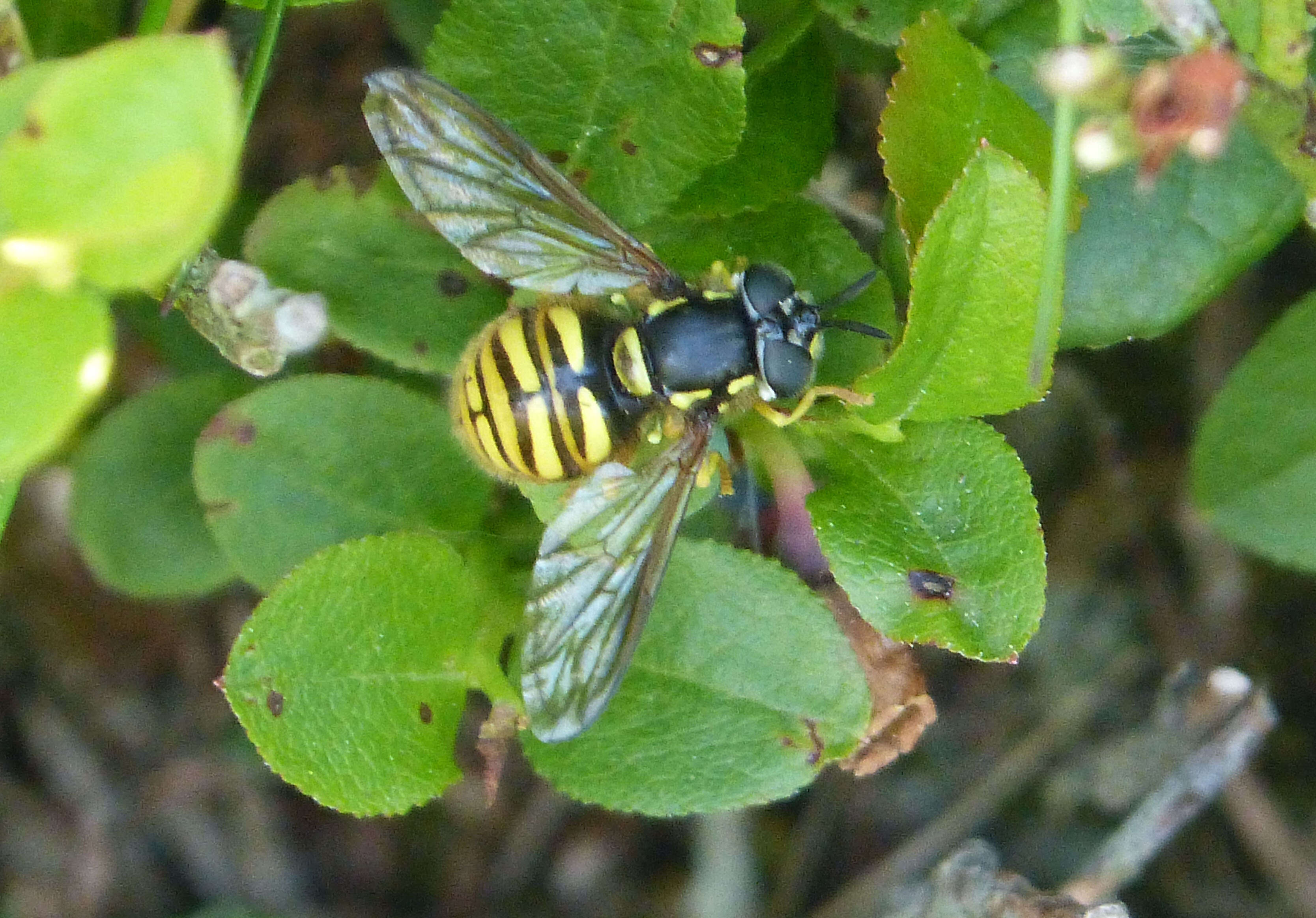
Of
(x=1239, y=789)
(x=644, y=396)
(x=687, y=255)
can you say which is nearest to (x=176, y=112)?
(x=644, y=396)

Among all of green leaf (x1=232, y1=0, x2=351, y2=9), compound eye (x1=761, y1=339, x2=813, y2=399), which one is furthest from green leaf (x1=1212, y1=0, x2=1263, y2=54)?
green leaf (x1=232, y1=0, x2=351, y2=9)

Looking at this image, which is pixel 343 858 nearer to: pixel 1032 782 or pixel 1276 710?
pixel 1032 782

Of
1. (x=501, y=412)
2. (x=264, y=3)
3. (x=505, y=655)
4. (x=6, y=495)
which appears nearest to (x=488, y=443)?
(x=501, y=412)

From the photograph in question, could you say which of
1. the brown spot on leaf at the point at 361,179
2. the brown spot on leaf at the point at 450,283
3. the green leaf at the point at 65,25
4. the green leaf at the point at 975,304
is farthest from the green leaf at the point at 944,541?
the green leaf at the point at 65,25

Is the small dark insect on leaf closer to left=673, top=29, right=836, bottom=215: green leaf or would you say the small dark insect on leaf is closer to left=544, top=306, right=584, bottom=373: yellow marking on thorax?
left=544, top=306, right=584, bottom=373: yellow marking on thorax

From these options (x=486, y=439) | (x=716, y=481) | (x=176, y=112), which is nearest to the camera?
(x=176, y=112)
